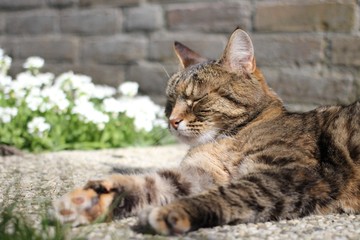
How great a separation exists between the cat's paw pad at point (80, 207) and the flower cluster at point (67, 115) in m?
1.90

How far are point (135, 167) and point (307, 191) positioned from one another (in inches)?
68.2

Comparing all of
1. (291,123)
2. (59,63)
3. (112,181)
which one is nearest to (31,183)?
(112,181)

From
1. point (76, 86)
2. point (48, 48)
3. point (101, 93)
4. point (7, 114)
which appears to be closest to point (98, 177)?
point (7, 114)

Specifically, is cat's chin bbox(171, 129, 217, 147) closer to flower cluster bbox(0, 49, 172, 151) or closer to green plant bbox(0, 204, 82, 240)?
green plant bbox(0, 204, 82, 240)

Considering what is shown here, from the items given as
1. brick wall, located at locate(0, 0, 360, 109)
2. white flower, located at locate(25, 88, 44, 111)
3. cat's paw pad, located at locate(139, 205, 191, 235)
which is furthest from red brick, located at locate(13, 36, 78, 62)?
cat's paw pad, located at locate(139, 205, 191, 235)

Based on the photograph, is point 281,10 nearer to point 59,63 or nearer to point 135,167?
point 135,167

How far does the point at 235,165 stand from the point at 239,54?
2.15 ft

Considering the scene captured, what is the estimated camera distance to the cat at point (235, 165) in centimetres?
207

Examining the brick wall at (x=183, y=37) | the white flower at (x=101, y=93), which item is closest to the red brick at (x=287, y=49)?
the brick wall at (x=183, y=37)

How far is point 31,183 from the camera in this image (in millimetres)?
2883

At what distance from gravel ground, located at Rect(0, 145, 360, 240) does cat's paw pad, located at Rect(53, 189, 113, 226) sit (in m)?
0.04

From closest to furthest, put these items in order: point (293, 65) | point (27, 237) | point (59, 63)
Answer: point (27, 237), point (293, 65), point (59, 63)

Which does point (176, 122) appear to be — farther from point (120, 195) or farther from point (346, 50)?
point (346, 50)

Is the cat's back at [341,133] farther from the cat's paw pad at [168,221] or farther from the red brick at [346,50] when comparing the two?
the red brick at [346,50]
